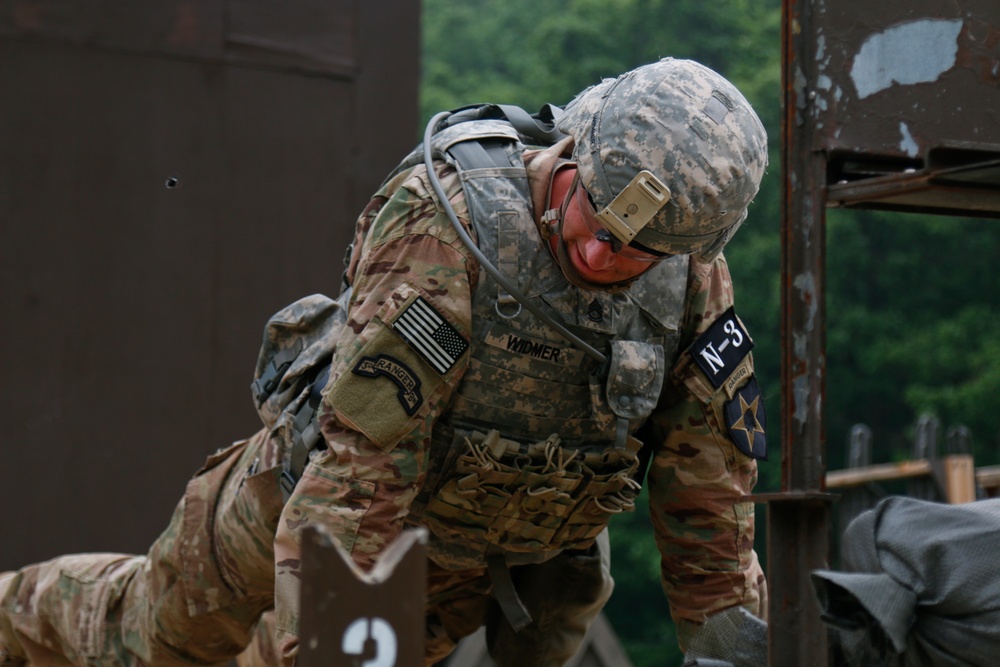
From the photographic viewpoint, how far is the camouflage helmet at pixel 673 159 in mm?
2332

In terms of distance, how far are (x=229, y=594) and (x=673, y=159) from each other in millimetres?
1527

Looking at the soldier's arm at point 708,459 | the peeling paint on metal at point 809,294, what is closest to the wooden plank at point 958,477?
the soldier's arm at point 708,459

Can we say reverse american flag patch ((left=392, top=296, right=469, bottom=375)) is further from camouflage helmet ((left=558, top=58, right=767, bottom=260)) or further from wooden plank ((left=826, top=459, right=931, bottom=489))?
wooden plank ((left=826, top=459, right=931, bottom=489))

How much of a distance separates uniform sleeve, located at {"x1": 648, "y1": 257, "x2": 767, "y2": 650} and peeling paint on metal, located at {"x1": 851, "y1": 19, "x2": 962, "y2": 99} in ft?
2.22

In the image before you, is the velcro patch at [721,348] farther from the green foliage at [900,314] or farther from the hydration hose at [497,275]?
the green foliage at [900,314]

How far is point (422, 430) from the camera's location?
2.45m

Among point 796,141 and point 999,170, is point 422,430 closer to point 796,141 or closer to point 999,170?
point 796,141

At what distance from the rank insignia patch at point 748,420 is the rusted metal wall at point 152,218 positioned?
272cm

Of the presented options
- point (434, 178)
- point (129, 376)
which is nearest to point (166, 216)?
point (129, 376)

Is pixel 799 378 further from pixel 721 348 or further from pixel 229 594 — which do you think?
pixel 229 594

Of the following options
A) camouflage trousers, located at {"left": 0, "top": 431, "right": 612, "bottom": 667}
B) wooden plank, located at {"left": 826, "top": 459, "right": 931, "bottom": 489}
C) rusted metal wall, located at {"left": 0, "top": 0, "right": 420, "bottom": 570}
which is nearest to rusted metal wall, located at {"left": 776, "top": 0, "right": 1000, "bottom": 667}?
camouflage trousers, located at {"left": 0, "top": 431, "right": 612, "bottom": 667}

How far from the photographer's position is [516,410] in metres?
2.59

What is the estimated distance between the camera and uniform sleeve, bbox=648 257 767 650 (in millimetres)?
2729

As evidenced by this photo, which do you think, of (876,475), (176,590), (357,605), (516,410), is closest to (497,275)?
(516,410)
